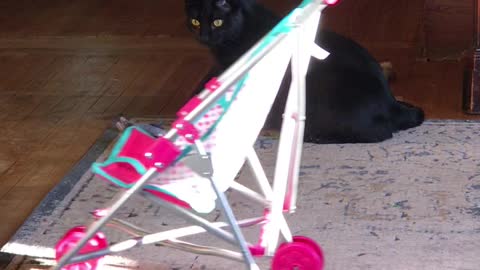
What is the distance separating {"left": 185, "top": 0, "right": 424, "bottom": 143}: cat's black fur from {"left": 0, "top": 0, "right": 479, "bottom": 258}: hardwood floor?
0.27 m

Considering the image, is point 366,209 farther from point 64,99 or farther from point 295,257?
point 64,99

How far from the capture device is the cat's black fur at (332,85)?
7.77 ft

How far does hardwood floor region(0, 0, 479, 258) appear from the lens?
2438mm

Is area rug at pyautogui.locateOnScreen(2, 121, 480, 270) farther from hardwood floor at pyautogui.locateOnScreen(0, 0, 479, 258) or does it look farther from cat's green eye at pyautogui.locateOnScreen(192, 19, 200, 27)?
cat's green eye at pyautogui.locateOnScreen(192, 19, 200, 27)

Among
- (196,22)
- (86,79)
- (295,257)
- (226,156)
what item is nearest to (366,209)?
(295,257)

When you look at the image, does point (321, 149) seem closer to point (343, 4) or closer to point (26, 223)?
point (26, 223)

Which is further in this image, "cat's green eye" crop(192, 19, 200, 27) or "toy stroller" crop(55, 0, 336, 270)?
"cat's green eye" crop(192, 19, 200, 27)

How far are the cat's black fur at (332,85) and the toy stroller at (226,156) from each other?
2.51ft

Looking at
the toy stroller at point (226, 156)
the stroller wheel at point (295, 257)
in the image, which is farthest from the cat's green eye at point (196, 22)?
the stroller wheel at point (295, 257)

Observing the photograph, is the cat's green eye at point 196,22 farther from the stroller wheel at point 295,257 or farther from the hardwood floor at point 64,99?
the stroller wheel at point 295,257

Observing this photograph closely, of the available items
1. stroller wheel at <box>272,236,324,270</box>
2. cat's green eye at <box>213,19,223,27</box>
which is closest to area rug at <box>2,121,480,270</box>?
stroller wheel at <box>272,236,324,270</box>

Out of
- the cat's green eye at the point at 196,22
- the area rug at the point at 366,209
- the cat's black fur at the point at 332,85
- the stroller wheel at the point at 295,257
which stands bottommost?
the stroller wheel at the point at 295,257

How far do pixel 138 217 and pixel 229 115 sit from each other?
0.64 m

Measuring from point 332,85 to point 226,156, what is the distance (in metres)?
0.93
